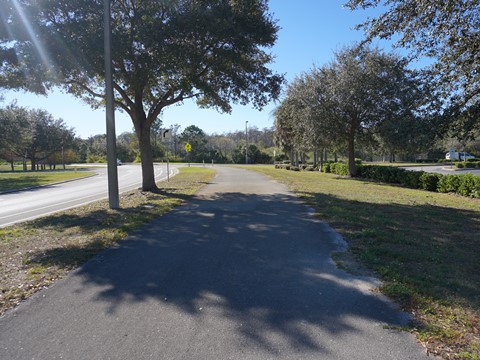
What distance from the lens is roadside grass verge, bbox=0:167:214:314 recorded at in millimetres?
5004

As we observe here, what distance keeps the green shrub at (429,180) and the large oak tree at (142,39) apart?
10307 millimetres

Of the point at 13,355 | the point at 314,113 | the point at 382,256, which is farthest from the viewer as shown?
the point at 314,113

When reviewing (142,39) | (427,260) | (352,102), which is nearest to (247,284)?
(427,260)

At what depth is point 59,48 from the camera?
12.1m

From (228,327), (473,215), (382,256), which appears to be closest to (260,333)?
(228,327)

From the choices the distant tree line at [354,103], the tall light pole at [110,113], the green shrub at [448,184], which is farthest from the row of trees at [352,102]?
the tall light pole at [110,113]

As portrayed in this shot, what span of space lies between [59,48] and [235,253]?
1006 cm

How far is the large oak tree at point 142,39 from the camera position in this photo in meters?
12.1

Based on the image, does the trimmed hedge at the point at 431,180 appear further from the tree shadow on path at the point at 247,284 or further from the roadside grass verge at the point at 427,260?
the tree shadow on path at the point at 247,284

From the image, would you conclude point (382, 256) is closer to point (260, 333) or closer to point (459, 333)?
point (459, 333)

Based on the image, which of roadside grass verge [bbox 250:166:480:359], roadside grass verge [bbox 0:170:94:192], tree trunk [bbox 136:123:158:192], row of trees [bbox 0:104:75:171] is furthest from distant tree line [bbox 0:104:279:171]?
roadside grass verge [bbox 250:166:480:359]

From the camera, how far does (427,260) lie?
557cm

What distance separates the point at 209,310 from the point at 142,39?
11215 millimetres

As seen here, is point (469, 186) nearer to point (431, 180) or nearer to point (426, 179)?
point (431, 180)
